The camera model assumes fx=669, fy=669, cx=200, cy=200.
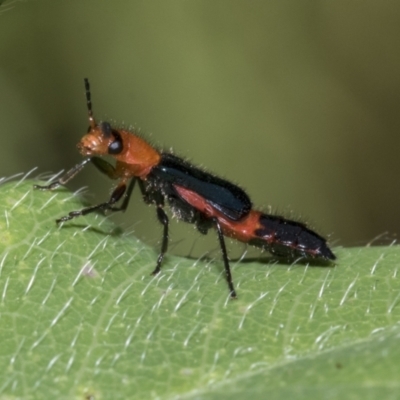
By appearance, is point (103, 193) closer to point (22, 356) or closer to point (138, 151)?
point (138, 151)

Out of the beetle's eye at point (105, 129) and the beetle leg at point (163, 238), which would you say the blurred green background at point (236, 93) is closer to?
the beetle leg at point (163, 238)

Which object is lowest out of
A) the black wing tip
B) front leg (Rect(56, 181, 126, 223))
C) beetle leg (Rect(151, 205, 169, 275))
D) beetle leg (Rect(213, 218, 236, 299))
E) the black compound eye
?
the black wing tip

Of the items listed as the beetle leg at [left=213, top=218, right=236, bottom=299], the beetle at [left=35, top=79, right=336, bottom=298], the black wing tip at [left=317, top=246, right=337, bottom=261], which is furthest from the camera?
the beetle at [left=35, top=79, right=336, bottom=298]

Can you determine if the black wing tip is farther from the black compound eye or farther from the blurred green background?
the blurred green background

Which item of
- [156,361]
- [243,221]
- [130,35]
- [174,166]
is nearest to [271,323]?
[156,361]

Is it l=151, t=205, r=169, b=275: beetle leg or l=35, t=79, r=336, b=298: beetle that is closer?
l=151, t=205, r=169, b=275: beetle leg

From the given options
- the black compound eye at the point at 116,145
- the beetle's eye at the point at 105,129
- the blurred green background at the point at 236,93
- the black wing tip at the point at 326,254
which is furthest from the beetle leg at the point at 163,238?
the blurred green background at the point at 236,93

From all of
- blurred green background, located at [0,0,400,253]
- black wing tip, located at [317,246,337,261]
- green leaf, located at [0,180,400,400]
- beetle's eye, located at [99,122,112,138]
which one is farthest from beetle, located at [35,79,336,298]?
blurred green background, located at [0,0,400,253]
